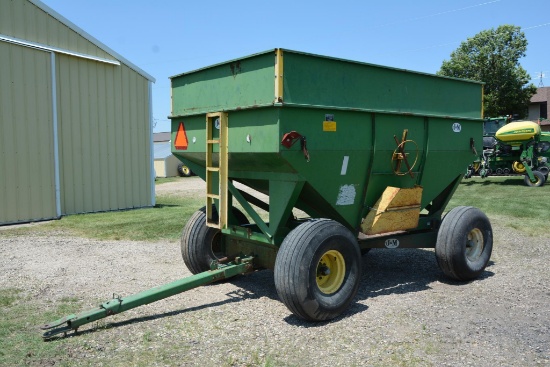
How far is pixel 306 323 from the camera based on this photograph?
4.54 meters

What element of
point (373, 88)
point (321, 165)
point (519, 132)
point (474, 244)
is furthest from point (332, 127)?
point (519, 132)

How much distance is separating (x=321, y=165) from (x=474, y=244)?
8.65ft

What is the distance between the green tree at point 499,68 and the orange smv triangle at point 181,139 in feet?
93.6

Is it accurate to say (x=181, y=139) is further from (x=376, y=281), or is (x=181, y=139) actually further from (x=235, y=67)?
(x=376, y=281)

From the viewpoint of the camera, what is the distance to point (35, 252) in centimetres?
769

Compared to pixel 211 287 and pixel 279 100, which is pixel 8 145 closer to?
pixel 211 287

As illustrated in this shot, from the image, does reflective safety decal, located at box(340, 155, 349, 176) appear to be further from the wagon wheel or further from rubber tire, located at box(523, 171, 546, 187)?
rubber tire, located at box(523, 171, 546, 187)

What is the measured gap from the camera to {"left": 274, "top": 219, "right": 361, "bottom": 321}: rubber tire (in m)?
4.35

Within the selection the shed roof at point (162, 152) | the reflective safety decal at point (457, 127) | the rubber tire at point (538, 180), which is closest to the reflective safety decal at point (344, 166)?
the reflective safety decal at point (457, 127)

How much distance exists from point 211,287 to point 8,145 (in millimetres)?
7048

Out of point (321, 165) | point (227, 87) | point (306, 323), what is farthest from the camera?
point (227, 87)

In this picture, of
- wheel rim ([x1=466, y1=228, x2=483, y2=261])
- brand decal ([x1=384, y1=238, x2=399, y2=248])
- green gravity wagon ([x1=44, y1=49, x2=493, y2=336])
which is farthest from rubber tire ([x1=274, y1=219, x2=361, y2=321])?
wheel rim ([x1=466, y1=228, x2=483, y2=261])

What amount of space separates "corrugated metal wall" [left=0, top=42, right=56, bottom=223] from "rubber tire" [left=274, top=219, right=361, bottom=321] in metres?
8.24

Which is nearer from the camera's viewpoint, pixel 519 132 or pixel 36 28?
pixel 36 28
